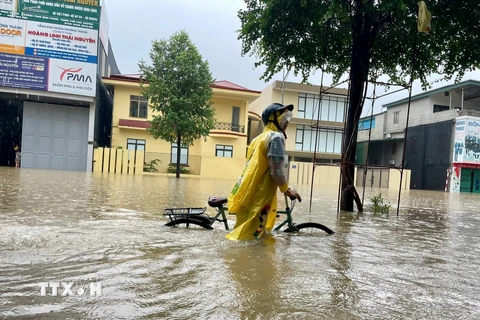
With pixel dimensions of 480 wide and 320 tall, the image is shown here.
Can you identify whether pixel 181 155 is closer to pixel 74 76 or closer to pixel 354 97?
pixel 74 76

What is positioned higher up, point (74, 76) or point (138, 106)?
point (74, 76)

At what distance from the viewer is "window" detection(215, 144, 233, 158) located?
97.9 ft

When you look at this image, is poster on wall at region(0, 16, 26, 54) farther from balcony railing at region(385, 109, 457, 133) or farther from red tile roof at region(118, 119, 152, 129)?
balcony railing at region(385, 109, 457, 133)

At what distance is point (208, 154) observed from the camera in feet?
96.5

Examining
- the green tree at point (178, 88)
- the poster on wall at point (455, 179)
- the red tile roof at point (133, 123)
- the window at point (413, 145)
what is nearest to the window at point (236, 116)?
the red tile roof at point (133, 123)

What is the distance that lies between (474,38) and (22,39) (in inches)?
924

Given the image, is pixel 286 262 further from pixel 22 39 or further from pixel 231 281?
pixel 22 39

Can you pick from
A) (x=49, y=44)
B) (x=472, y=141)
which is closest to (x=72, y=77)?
(x=49, y=44)

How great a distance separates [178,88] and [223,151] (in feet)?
29.1

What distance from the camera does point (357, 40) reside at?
8516 mm

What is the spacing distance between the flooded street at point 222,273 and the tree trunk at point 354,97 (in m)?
3.19

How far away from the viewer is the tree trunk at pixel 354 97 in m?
8.40

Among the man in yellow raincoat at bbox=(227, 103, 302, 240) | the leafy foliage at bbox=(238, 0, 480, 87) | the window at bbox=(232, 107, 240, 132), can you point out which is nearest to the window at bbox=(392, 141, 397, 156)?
the window at bbox=(232, 107, 240, 132)

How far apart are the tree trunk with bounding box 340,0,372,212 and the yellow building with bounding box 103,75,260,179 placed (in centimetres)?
1947
